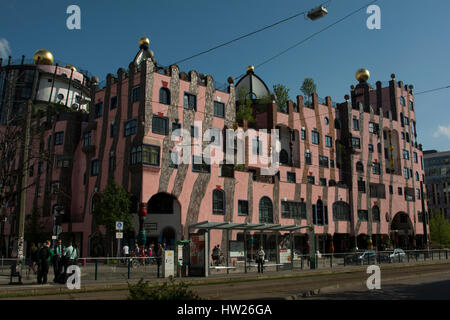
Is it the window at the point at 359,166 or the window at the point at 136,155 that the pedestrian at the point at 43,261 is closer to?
the window at the point at 136,155

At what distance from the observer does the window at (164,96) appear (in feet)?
131

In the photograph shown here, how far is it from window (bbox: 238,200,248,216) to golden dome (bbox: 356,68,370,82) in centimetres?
3787

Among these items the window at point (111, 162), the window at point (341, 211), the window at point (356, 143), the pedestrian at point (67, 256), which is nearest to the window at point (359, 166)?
the window at point (356, 143)

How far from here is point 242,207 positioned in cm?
4366

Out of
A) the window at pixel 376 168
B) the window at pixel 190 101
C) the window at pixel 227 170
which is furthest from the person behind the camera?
the window at pixel 376 168

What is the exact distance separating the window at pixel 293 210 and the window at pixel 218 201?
8072mm

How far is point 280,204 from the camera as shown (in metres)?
46.9

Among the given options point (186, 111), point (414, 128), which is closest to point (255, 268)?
point (186, 111)

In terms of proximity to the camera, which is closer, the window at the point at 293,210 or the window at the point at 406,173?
the window at the point at 293,210

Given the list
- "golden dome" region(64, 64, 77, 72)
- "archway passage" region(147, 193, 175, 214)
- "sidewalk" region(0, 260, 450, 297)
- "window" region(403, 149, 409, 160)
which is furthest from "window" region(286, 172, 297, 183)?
"golden dome" region(64, 64, 77, 72)

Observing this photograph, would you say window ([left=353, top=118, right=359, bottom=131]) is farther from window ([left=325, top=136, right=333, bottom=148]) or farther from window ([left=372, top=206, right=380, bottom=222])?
→ window ([left=372, top=206, right=380, bottom=222])

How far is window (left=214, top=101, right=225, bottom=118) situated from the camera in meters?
44.2

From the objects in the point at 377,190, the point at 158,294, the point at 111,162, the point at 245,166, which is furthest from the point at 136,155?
the point at 377,190

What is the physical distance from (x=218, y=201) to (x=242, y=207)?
3.03 meters
